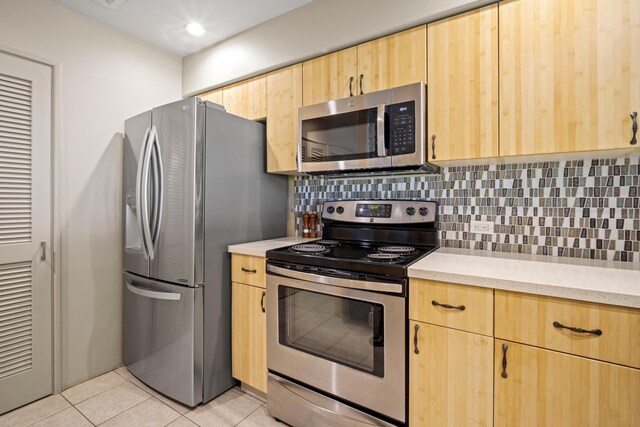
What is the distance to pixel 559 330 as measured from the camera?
111 centimetres

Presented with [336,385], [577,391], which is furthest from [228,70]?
[577,391]

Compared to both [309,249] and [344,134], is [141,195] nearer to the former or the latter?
[309,249]

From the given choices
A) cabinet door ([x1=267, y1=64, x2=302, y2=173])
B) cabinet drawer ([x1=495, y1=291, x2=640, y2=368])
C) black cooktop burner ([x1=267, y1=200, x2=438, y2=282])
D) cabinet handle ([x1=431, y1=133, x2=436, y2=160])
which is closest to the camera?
cabinet drawer ([x1=495, y1=291, x2=640, y2=368])

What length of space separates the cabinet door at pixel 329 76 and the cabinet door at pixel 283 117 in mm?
69

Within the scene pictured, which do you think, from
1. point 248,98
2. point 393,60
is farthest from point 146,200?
point 393,60

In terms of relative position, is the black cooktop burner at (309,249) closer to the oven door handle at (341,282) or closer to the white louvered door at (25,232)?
the oven door handle at (341,282)

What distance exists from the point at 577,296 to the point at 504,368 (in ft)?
1.25

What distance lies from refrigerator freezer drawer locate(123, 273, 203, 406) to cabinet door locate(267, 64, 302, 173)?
3.36 ft

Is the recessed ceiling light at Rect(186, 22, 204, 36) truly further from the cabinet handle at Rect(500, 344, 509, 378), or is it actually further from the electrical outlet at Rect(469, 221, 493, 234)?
the cabinet handle at Rect(500, 344, 509, 378)

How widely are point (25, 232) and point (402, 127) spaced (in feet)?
7.85

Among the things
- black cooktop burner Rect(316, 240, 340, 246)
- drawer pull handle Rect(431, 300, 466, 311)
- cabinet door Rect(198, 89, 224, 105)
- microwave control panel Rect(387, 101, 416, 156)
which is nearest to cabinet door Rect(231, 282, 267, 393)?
black cooktop burner Rect(316, 240, 340, 246)

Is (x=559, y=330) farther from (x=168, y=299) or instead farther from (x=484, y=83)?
(x=168, y=299)

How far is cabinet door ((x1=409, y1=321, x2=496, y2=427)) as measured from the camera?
1241 mm

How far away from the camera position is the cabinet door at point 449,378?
1241 mm
